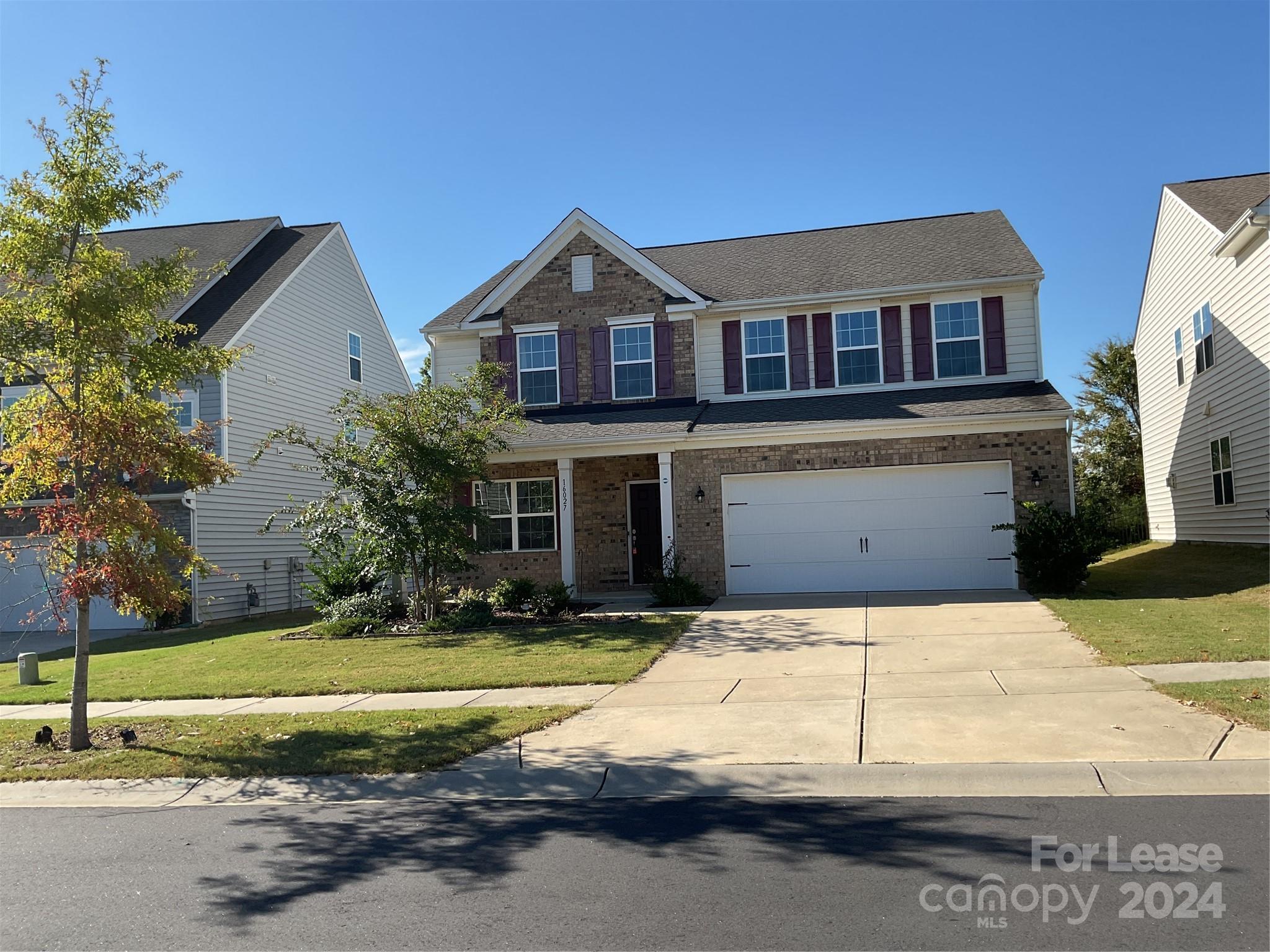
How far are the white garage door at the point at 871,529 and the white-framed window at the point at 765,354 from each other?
108 inches

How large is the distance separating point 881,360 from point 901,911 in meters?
16.3

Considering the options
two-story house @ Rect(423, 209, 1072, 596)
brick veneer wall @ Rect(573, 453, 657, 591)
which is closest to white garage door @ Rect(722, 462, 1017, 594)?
two-story house @ Rect(423, 209, 1072, 596)

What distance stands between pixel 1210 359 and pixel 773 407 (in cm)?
972

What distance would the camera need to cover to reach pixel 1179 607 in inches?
536

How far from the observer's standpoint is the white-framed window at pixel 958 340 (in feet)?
63.2

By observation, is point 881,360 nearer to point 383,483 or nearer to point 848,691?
point 383,483

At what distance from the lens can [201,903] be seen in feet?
16.5

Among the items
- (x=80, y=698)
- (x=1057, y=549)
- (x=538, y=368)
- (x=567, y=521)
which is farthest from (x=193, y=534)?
(x=1057, y=549)

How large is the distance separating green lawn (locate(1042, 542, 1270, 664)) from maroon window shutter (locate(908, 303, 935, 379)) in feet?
16.6

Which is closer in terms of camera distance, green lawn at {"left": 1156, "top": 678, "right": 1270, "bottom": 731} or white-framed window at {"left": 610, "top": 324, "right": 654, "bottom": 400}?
green lawn at {"left": 1156, "top": 678, "right": 1270, "bottom": 731}

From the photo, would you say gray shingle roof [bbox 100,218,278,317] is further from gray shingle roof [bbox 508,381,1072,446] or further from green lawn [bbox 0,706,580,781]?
green lawn [bbox 0,706,580,781]

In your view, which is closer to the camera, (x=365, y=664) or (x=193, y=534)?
(x=365, y=664)

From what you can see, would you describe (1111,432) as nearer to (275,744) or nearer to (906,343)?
(906,343)

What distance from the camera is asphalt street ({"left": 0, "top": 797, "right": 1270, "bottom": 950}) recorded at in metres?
4.31
